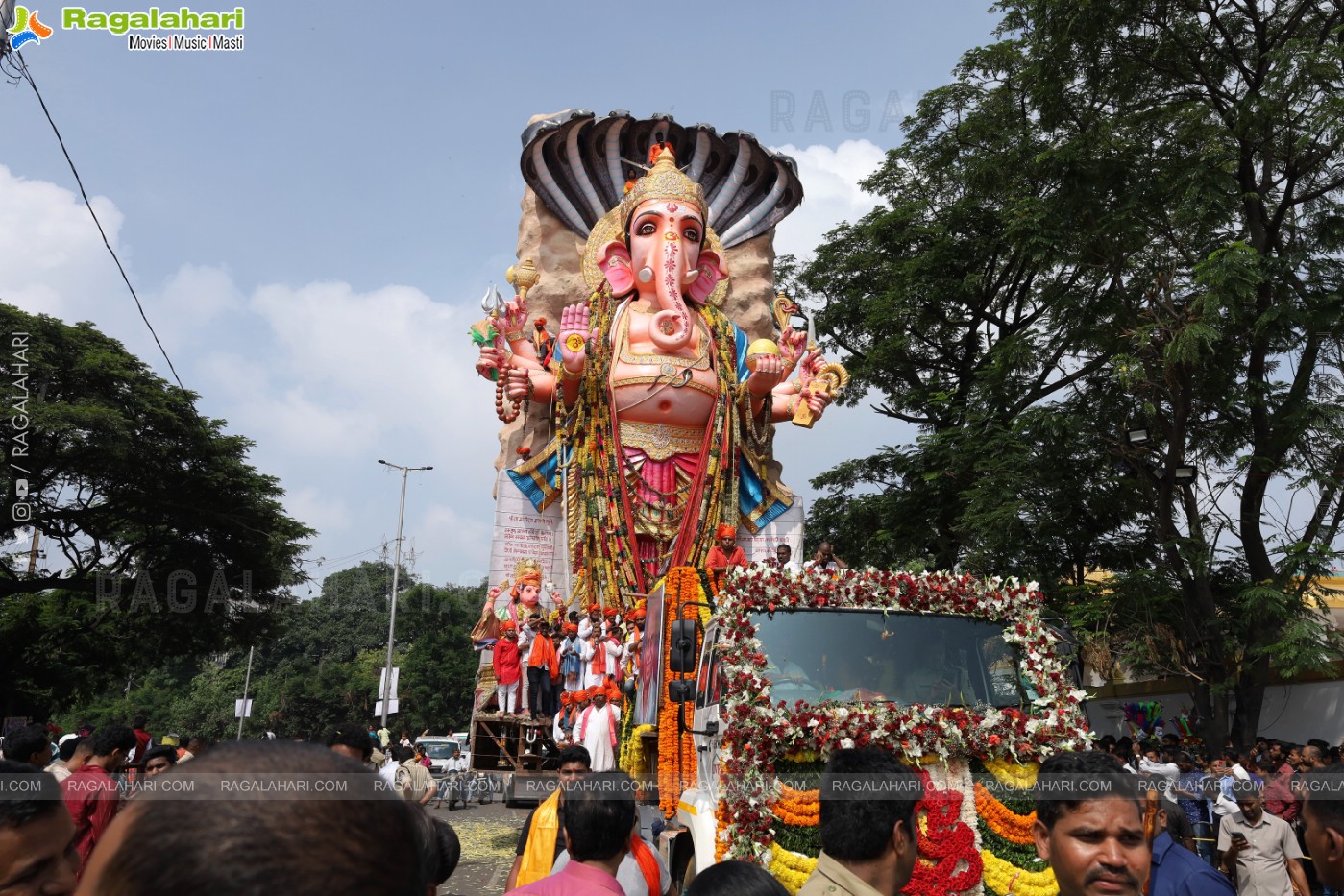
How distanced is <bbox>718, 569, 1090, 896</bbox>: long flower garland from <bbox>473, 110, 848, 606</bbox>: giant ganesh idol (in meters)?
8.13

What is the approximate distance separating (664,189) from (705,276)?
1656 mm

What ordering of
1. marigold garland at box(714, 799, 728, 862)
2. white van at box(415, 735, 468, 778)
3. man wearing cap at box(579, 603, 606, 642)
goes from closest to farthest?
marigold garland at box(714, 799, 728, 862), man wearing cap at box(579, 603, 606, 642), white van at box(415, 735, 468, 778)

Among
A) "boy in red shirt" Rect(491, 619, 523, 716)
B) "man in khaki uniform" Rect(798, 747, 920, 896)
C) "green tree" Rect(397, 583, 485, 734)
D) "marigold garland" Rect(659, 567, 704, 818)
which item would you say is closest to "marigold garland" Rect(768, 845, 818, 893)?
"marigold garland" Rect(659, 567, 704, 818)

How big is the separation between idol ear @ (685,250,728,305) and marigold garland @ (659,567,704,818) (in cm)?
927

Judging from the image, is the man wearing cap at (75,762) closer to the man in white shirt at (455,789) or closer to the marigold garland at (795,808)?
the marigold garland at (795,808)

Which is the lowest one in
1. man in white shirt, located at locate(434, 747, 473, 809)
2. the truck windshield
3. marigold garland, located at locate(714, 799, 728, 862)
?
man in white shirt, located at locate(434, 747, 473, 809)

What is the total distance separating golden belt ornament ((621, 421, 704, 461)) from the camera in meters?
15.9

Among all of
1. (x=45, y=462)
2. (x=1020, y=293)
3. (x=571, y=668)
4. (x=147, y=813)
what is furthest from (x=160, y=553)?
(x=147, y=813)

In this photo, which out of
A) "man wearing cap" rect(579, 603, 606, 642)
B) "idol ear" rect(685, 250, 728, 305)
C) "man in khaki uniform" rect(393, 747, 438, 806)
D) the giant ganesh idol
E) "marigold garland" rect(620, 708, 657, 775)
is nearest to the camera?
"man in khaki uniform" rect(393, 747, 438, 806)

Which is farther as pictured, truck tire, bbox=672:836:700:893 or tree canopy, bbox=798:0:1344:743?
tree canopy, bbox=798:0:1344:743

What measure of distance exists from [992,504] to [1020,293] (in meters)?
7.04

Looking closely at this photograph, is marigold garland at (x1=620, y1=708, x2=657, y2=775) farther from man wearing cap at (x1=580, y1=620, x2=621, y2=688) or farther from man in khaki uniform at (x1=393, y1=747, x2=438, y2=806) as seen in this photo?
man wearing cap at (x1=580, y1=620, x2=621, y2=688)

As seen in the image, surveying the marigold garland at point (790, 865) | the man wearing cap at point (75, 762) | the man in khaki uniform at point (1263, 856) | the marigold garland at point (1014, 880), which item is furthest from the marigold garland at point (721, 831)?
the man in khaki uniform at point (1263, 856)

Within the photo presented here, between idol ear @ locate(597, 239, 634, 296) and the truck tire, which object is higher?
idol ear @ locate(597, 239, 634, 296)
